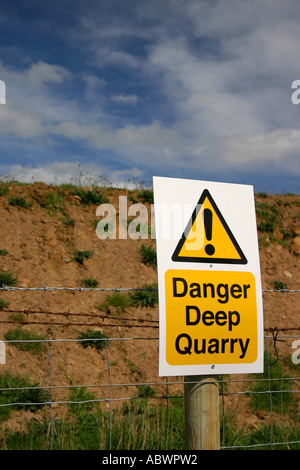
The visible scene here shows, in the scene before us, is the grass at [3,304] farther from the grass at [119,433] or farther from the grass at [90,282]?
the grass at [119,433]

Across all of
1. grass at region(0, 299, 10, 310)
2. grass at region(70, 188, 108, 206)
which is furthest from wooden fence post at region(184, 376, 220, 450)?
grass at region(70, 188, 108, 206)

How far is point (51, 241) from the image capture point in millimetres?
9977

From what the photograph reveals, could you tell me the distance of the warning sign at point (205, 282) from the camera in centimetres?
215

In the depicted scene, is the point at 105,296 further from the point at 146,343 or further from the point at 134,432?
the point at 134,432

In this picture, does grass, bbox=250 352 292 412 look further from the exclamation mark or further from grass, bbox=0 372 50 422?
the exclamation mark

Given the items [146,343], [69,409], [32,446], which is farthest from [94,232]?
[32,446]

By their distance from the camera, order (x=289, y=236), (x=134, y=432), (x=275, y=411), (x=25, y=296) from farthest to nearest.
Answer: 1. (x=289, y=236)
2. (x=25, y=296)
3. (x=275, y=411)
4. (x=134, y=432)

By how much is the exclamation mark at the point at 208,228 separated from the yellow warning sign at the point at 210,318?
127 millimetres

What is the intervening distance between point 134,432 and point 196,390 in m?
1.34

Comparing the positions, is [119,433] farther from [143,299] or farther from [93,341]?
[143,299]

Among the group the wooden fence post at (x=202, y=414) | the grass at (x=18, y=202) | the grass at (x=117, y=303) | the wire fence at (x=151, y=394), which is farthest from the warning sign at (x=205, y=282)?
the grass at (x=18, y=202)

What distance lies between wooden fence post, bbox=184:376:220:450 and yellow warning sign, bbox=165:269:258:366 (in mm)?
147

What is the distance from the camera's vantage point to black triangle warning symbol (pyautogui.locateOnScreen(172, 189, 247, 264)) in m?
2.24
